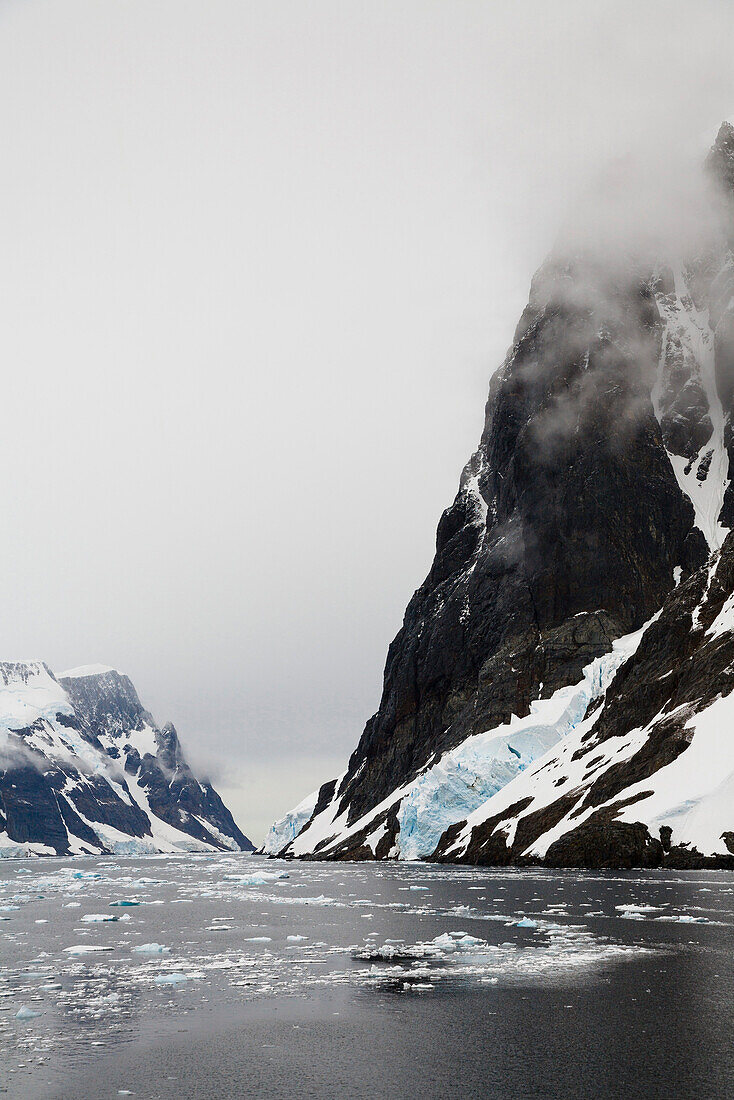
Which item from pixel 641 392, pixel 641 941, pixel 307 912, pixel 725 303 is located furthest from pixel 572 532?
pixel 641 941

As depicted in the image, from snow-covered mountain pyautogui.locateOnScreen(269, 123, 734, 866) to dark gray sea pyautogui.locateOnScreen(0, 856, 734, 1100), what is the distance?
1804 inches

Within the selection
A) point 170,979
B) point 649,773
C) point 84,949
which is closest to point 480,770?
point 649,773

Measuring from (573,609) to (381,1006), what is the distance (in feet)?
477

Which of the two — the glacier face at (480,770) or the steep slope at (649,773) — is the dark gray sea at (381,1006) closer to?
the steep slope at (649,773)

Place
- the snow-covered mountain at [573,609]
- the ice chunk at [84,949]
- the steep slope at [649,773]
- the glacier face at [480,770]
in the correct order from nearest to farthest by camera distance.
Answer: the ice chunk at [84,949], the steep slope at [649,773], the snow-covered mountain at [573,609], the glacier face at [480,770]

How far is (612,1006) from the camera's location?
16.9 metres

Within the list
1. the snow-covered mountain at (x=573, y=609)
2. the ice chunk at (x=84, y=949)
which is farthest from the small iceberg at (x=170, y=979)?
the snow-covered mountain at (x=573, y=609)

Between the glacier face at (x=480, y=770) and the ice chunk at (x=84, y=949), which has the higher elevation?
the glacier face at (x=480, y=770)

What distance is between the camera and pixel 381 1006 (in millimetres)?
17500

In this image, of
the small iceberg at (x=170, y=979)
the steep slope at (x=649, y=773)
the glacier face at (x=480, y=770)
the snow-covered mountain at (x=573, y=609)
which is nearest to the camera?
the small iceberg at (x=170, y=979)

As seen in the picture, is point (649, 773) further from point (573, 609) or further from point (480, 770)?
point (573, 609)

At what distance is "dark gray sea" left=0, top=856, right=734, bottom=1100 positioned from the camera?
1236 centimetres

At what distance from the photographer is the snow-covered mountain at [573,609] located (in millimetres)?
86250

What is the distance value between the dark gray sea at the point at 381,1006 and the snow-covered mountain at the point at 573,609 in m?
45.8
